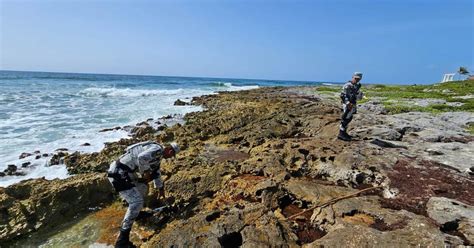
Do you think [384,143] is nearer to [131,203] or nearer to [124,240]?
[131,203]

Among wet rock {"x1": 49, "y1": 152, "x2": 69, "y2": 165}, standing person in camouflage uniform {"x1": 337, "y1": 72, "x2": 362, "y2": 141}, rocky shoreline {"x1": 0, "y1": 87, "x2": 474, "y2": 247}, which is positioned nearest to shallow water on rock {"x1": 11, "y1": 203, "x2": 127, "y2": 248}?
rocky shoreline {"x1": 0, "y1": 87, "x2": 474, "y2": 247}

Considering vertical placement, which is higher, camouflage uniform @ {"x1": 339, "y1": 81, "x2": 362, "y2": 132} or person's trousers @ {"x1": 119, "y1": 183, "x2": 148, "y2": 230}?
camouflage uniform @ {"x1": 339, "y1": 81, "x2": 362, "y2": 132}

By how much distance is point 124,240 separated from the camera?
22.4 ft

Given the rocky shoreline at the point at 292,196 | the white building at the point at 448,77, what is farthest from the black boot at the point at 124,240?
the white building at the point at 448,77

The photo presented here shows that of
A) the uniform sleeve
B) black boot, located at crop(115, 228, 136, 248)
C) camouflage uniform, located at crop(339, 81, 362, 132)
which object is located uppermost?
camouflage uniform, located at crop(339, 81, 362, 132)

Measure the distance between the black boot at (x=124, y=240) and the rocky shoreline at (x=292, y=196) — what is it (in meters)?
0.29

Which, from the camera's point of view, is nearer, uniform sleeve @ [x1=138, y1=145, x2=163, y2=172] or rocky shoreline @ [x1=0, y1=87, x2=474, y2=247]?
rocky shoreline @ [x1=0, y1=87, x2=474, y2=247]

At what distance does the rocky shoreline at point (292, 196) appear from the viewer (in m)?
6.30

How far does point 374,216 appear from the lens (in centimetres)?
688

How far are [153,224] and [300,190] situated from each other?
360 cm

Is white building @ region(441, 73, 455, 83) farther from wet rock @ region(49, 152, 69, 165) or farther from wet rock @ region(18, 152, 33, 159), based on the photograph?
wet rock @ region(18, 152, 33, 159)

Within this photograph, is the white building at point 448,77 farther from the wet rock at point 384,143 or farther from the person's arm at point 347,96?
the person's arm at point 347,96

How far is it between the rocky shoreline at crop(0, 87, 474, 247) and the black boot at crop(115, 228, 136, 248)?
0.29 meters

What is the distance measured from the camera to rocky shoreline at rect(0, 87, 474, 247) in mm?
6297
